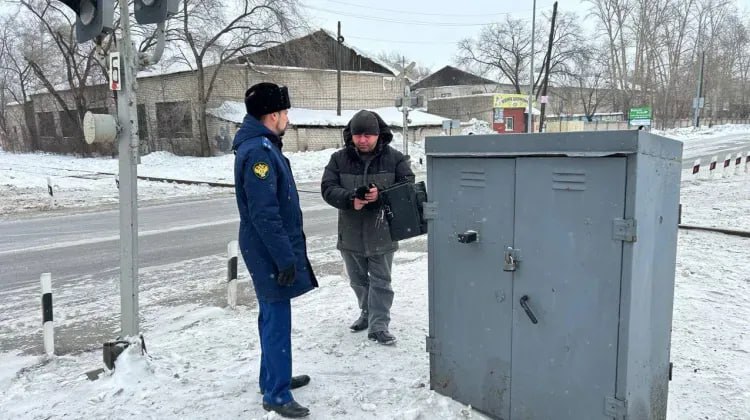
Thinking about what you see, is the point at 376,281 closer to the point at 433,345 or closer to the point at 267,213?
the point at 433,345

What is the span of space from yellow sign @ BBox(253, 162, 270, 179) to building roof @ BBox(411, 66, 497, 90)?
6533cm

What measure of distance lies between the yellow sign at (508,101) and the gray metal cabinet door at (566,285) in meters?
42.9

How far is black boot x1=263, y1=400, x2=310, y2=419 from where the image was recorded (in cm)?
338

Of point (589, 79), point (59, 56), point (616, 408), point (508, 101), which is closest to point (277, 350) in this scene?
point (616, 408)

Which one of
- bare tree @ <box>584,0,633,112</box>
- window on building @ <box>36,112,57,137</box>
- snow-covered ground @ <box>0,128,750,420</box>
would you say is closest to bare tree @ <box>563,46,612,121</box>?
bare tree @ <box>584,0,633,112</box>

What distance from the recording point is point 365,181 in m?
4.45

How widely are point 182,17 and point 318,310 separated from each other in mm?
27103

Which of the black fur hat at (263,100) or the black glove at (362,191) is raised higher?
the black fur hat at (263,100)

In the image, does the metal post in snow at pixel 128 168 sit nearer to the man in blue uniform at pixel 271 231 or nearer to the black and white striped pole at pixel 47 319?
the man in blue uniform at pixel 271 231

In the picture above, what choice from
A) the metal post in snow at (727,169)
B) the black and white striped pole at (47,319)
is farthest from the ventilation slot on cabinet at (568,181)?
the metal post in snow at (727,169)

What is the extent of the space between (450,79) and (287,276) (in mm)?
68560

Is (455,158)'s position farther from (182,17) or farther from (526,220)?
(182,17)

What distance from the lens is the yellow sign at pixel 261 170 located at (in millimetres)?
3191

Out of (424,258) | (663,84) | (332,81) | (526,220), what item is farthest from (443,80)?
(526,220)
